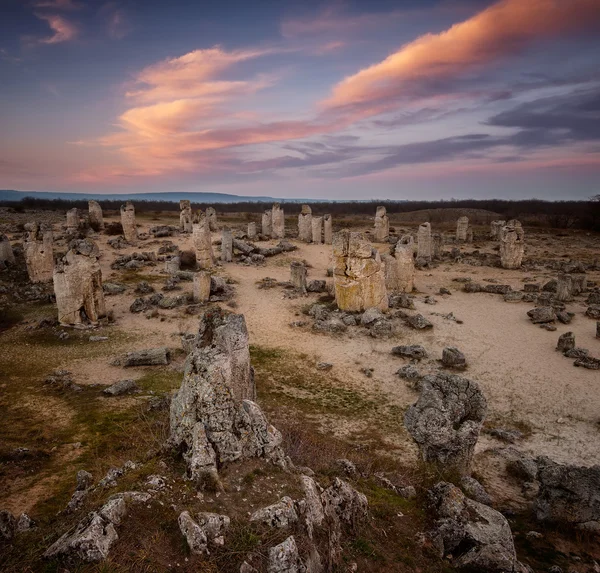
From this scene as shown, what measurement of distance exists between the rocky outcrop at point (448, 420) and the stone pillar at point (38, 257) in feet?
73.1

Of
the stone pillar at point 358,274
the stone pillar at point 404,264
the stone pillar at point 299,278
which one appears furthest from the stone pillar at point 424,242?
the stone pillar at point 358,274

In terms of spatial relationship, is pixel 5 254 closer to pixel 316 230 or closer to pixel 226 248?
pixel 226 248

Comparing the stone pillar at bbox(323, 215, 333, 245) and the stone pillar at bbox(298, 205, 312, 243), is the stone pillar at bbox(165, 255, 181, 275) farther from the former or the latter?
the stone pillar at bbox(323, 215, 333, 245)

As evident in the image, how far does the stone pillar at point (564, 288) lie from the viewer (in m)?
20.8

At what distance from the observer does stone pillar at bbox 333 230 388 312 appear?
18.8m

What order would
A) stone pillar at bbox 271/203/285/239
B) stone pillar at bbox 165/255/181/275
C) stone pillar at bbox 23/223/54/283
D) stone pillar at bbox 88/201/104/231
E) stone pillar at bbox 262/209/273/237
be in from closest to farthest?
stone pillar at bbox 23/223/54/283
stone pillar at bbox 165/255/181/275
stone pillar at bbox 88/201/104/231
stone pillar at bbox 271/203/285/239
stone pillar at bbox 262/209/273/237

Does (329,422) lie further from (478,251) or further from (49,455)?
(478,251)

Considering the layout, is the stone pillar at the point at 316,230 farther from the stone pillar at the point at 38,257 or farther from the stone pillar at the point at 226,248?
the stone pillar at the point at 38,257

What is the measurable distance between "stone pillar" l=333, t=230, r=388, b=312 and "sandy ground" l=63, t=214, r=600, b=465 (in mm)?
2156

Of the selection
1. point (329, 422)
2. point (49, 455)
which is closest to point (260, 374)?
point (329, 422)

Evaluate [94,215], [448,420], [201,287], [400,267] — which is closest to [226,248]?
[201,287]

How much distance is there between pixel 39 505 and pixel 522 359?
582 inches

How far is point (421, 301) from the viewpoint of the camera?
2128 centimetres

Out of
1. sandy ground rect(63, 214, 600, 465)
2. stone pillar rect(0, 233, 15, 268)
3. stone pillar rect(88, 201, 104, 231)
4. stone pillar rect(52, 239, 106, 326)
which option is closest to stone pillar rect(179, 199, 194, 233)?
stone pillar rect(88, 201, 104, 231)
